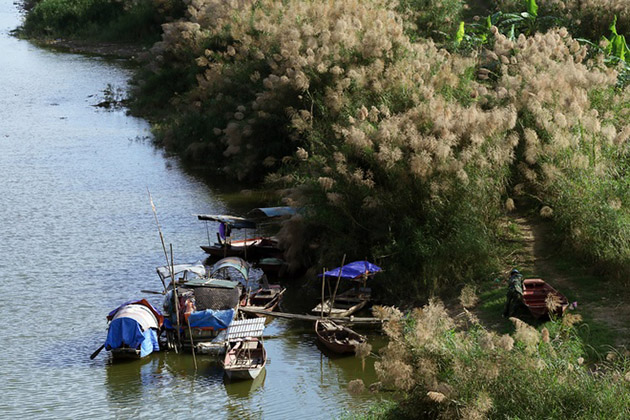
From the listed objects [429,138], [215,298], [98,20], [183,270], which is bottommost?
[215,298]

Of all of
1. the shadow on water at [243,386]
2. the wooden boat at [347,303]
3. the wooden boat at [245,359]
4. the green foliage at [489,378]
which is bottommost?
the shadow on water at [243,386]

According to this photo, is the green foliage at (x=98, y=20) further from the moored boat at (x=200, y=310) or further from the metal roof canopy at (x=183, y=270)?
the moored boat at (x=200, y=310)

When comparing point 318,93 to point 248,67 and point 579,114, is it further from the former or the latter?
point 579,114

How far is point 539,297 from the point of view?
21953 mm

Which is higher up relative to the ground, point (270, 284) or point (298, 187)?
point (298, 187)

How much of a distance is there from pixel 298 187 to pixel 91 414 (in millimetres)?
9845

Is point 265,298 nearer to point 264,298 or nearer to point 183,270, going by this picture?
point 264,298

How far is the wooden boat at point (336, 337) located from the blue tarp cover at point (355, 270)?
1.52 m

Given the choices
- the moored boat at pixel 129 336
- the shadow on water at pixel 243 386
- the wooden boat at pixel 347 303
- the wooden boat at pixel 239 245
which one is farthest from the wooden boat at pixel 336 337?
the wooden boat at pixel 239 245

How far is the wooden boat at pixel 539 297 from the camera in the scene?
20.6m

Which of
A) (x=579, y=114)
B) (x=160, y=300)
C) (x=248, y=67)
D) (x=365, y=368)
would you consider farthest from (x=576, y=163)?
(x=248, y=67)

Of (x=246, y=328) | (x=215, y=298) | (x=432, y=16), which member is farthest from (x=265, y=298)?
(x=432, y=16)

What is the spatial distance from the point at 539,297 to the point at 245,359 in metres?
6.63

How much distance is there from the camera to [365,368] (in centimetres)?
2194
